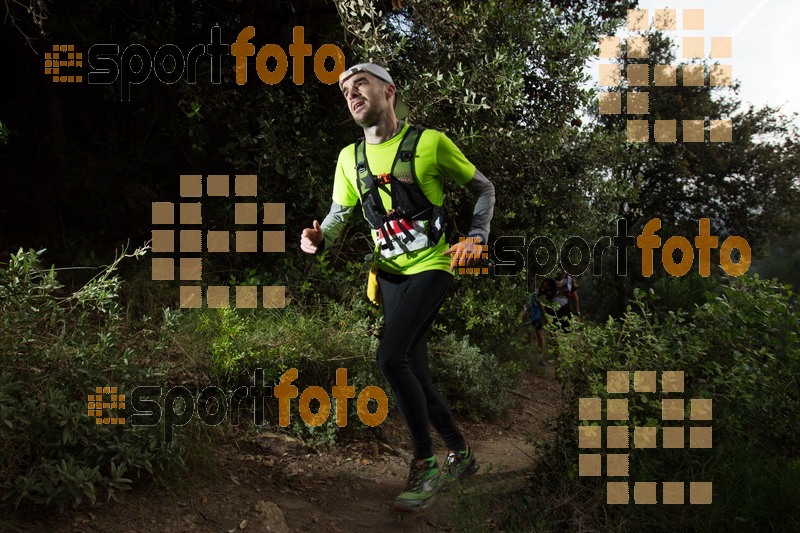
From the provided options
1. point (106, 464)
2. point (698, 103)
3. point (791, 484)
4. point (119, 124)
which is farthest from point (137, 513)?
point (698, 103)

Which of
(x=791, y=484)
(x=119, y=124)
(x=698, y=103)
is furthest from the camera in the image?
(x=698, y=103)

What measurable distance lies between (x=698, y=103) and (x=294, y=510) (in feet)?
66.1

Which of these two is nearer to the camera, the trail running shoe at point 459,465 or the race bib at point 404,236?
the race bib at point 404,236

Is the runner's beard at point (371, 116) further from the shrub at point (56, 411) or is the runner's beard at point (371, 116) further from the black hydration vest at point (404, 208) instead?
Result: the shrub at point (56, 411)

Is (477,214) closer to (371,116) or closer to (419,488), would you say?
(371,116)

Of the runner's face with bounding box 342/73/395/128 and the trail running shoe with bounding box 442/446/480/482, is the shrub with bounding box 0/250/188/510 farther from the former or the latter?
the runner's face with bounding box 342/73/395/128

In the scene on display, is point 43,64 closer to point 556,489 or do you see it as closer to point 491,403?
Result: point 491,403

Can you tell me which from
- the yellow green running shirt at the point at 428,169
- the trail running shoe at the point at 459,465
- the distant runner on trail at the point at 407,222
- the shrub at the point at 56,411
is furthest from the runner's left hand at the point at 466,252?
the shrub at the point at 56,411

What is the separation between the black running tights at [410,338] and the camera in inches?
156

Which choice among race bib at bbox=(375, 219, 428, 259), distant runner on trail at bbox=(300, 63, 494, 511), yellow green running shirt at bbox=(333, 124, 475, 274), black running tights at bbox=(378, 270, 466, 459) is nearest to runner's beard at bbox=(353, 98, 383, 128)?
distant runner on trail at bbox=(300, 63, 494, 511)

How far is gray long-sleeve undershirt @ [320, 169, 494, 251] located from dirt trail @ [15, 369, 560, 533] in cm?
154

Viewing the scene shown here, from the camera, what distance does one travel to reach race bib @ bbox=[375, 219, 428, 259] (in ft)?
13.2

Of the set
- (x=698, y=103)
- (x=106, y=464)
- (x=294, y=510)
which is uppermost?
(x=698, y=103)

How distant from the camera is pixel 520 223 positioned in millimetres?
8109
